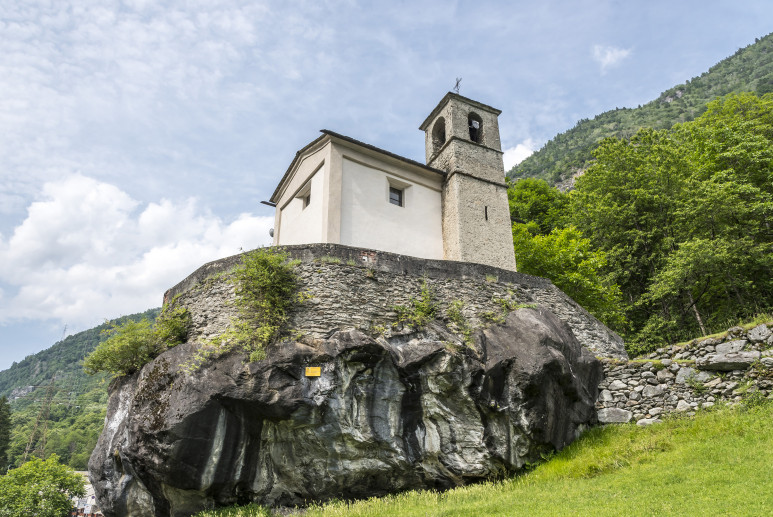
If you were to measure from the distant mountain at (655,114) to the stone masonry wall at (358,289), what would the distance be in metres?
58.4

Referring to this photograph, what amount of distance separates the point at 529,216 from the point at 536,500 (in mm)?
23620

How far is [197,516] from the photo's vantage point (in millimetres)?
10133

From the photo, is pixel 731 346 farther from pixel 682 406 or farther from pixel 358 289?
pixel 358 289

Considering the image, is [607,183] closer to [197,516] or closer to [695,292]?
[695,292]

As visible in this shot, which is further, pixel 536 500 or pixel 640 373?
pixel 640 373

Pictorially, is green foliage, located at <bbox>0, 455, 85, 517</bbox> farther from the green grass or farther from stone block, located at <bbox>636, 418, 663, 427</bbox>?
stone block, located at <bbox>636, 418, 663, 427</bbox>

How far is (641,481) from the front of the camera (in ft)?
30.0

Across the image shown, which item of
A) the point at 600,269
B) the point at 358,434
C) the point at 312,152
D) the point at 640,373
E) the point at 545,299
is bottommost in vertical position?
the point at 358,434

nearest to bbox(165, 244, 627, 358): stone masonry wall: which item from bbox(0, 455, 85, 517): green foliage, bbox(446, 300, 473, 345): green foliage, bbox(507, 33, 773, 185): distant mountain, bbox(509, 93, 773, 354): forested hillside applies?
bbox(446, 300, 473, 345): green foliage

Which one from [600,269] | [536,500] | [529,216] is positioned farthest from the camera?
[529,216]

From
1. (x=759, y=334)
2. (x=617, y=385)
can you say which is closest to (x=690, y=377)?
(x=617, y=385)

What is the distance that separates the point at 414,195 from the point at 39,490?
3344cm

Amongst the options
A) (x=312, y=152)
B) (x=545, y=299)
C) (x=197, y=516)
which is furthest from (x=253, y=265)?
(x=545, y=299)

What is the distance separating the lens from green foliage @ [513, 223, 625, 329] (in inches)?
846
